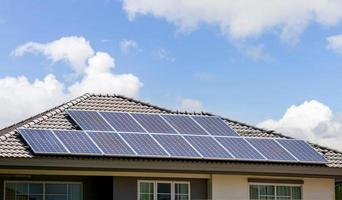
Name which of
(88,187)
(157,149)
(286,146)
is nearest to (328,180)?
(286,146)

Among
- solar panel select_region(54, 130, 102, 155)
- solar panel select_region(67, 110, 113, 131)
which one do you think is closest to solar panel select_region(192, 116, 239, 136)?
solar panel select_region(67, 110, 113, 131)

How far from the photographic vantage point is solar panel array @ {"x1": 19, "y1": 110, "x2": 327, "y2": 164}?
23.9 m

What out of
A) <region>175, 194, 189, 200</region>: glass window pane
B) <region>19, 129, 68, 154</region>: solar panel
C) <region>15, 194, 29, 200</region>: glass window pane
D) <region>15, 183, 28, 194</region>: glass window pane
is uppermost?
<region>19, 129, 68, 154</region>: solar panel

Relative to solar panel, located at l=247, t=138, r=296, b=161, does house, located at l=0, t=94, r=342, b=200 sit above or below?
below

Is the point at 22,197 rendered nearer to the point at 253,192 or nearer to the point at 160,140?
the point at 160,140

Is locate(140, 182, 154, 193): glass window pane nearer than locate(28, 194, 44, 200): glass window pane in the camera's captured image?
No

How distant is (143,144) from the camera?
24.9 m

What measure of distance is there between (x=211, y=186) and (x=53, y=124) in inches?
222

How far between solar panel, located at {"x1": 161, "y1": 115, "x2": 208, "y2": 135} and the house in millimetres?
1847

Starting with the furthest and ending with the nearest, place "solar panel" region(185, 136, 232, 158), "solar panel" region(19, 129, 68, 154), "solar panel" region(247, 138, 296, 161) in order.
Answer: "solar panel" region(247, 138, 296, 161)
"solar panel" region(185, 136, 232, 158)
"solar panel" region(19, 129, 68, 154)

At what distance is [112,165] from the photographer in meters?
23.7

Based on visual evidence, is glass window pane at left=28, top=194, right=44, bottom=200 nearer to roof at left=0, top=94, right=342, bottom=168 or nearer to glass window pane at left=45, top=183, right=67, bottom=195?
glass window pane at left=45, top=183, right=67, bottom=195

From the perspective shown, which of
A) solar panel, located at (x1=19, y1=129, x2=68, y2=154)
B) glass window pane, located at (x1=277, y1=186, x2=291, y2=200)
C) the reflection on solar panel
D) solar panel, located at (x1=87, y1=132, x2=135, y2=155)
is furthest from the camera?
glass window pane, located at (x1=277, y1=186, x2=291, y2=200)

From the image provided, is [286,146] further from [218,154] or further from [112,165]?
[112,165]
